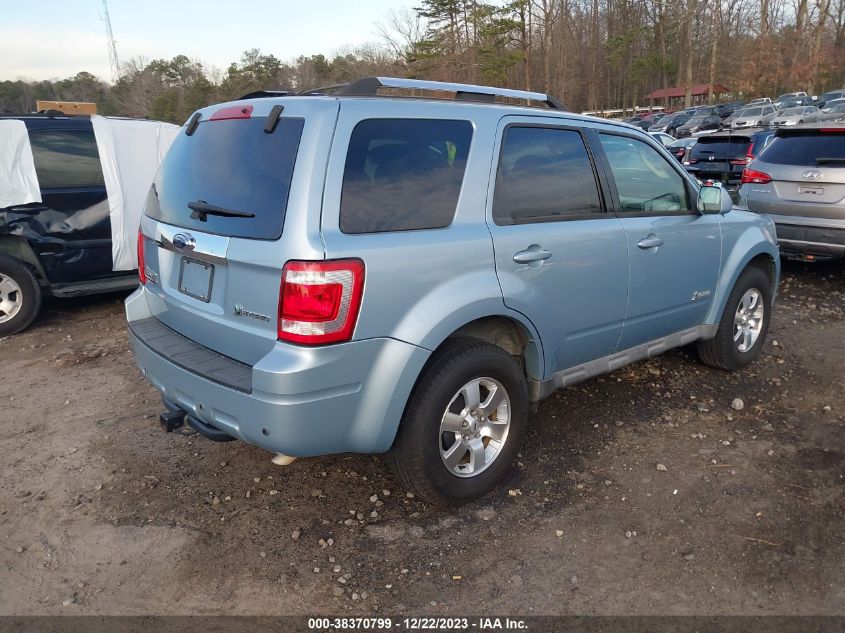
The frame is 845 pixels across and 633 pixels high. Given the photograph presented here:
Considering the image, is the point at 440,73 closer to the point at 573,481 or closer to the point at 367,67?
the point at 367,67

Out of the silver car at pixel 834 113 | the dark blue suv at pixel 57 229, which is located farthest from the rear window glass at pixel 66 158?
the silver car at pixel 834 113

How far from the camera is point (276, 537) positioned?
2.99 metres

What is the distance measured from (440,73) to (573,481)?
2650 cm

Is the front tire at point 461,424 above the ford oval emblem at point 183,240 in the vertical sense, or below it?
below

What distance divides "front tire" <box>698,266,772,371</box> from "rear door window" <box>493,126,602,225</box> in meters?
1.73

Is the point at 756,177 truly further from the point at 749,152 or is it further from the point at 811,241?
the point at 749,152

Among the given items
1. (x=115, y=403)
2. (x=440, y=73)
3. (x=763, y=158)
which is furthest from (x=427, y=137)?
(x=440, y=73)

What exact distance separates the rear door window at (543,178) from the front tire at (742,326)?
173 centimetres

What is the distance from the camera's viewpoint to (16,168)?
5.75m

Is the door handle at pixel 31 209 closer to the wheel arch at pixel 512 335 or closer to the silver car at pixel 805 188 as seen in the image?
the wheel arch at pixel 512 335

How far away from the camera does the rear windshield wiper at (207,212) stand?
2702 millimetres

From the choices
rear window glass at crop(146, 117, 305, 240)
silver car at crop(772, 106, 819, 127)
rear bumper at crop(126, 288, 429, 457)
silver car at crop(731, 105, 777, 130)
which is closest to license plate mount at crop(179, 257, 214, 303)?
rear window glass at crop(146, 117, 305, 240)

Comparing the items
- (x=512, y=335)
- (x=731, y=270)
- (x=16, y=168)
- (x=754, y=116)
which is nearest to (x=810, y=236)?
(x=731, y=270)

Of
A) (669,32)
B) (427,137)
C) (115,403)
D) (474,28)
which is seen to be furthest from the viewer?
(669,32)
